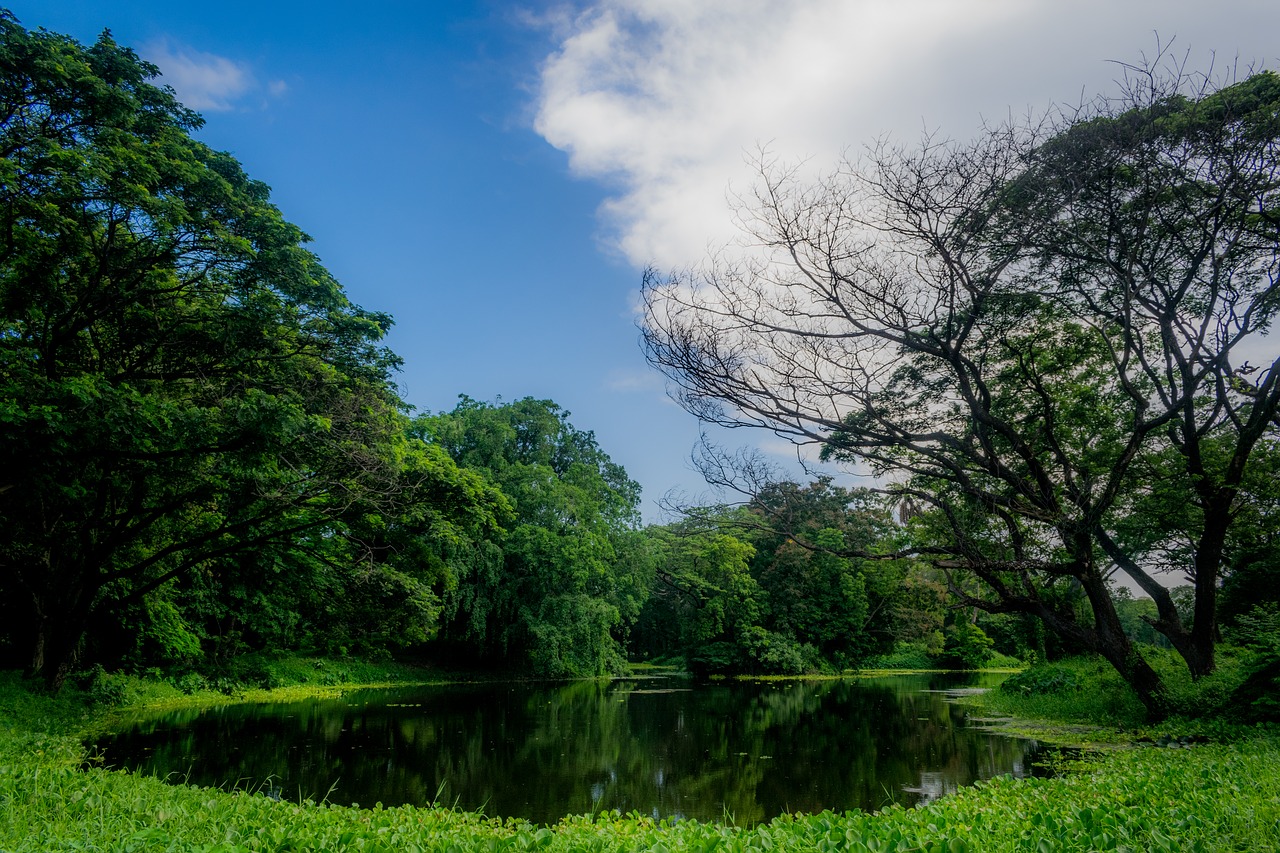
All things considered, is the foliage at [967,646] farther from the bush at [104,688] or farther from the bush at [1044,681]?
the bush at [104,688]

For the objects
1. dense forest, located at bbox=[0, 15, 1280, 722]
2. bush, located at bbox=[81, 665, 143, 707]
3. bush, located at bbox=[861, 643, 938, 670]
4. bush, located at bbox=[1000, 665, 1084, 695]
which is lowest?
bush, located at bbox=[861, 643, 938, 670]

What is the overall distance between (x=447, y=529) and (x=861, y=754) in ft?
38.9

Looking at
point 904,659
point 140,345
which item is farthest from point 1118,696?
point 904,659

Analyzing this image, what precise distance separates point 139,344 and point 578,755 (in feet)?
36.2

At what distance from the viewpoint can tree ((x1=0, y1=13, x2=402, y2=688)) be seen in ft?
32.7

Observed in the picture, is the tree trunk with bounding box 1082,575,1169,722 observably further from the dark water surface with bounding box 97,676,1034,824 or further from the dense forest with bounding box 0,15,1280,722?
the dark water surface with bounding box 97,676,1034,824

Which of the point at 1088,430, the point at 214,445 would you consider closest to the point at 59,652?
the point at 214,445

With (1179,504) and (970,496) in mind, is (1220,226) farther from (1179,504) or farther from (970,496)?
(970,496)

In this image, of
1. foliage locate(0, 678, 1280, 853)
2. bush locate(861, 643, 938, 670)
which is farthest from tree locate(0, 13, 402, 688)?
bush locate(861, 643, 938, 670)

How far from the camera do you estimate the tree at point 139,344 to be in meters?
9.97

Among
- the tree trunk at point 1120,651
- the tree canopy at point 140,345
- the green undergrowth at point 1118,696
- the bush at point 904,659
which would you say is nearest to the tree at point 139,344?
the tree canopy at point 140,345

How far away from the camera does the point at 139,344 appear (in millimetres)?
13297

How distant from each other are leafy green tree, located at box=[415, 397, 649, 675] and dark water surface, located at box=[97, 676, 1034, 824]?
9.04m

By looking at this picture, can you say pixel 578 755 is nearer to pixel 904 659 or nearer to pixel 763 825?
pixel 763 825
